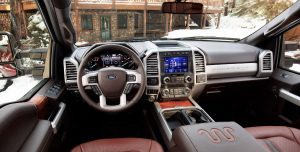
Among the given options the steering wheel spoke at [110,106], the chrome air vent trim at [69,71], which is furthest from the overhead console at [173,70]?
the chrome air vent trim at [69,71]

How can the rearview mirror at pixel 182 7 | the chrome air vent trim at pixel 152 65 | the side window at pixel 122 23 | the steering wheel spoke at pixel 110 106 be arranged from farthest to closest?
the side window at pixel 122 23 < the chrome air vent trim at pixel 152 65 < the rearview mirror at pixel 182 7 < the steering wheel spoke at pixel 110 106

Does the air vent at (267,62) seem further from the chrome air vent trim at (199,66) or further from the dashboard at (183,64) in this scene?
the chrome air vent trim at (199,66)

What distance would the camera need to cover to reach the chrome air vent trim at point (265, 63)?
10.3ft

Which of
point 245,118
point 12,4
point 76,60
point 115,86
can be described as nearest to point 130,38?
point 76,60

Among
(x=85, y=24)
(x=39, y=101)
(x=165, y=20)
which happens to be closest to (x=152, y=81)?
(x=39, y=101)

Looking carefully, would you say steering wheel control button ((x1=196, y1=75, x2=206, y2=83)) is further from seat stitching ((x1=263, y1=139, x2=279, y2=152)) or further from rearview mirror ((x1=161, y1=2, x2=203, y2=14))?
seat stitching ((x1=263, y1=139, x2=279, y2=152))

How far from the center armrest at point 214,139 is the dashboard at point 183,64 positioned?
0.97 meters

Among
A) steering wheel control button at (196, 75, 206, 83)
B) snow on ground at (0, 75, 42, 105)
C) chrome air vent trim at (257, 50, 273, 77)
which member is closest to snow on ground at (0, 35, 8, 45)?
snow on ground at (0, 75, 42, 105)

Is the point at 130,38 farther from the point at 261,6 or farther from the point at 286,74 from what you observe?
the point at 261,6

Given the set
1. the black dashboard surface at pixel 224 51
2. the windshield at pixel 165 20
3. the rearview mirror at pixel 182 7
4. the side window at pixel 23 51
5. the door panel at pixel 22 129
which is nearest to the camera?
the door panel at pixel 22 129

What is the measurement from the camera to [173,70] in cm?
277

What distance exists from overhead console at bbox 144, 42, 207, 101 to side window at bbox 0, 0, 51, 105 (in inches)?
41.6

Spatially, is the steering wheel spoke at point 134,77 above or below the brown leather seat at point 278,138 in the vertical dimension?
above

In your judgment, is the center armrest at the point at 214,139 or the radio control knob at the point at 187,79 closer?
the center armrest at the point at 214,139
